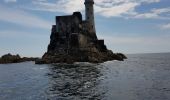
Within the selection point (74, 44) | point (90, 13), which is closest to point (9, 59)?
point (90, 13)

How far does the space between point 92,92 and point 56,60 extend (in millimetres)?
64043

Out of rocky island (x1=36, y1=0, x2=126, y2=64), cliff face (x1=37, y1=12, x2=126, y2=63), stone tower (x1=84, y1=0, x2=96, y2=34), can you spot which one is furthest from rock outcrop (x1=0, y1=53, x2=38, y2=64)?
stone tower (x1=84, y1=0, x2=96, y2=34)

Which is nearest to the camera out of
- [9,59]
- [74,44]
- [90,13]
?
[74,44]

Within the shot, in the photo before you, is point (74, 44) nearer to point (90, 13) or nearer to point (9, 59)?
point (90, 13)

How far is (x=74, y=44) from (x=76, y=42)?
1.05 m

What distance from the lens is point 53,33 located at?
110 metres

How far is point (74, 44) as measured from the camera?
10150cm

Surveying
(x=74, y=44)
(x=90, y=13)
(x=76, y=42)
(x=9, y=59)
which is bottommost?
(x=9, y=59)

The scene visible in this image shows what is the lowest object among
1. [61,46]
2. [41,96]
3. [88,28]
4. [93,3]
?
[41,96]

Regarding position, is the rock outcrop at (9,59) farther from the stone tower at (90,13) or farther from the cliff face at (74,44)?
the stone tower at (90,13)

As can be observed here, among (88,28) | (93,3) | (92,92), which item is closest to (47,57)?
(88,28)

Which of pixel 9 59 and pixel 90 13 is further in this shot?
pixel 9 59

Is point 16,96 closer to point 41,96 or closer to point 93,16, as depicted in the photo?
point 41,96

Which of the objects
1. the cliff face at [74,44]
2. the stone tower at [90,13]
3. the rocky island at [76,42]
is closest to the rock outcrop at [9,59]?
the rocky island at [76,42]
